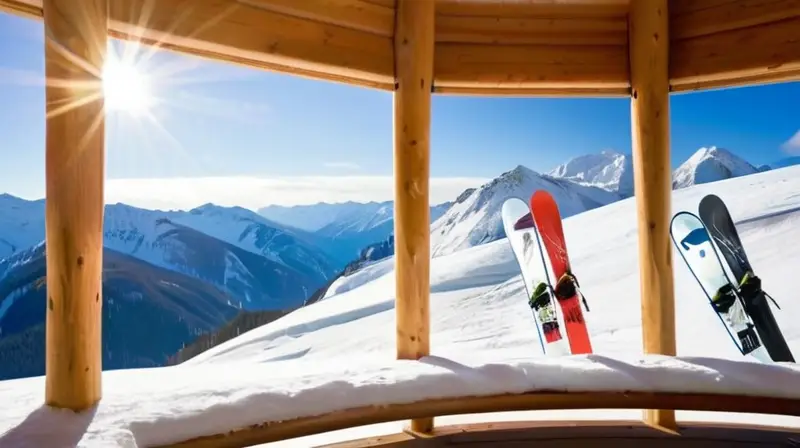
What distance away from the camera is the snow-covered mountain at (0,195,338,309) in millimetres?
11953

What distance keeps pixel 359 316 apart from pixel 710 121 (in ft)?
31.3

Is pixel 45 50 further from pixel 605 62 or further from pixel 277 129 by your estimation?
pixel 277 129

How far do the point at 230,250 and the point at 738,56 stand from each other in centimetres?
1259

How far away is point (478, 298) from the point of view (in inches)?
486

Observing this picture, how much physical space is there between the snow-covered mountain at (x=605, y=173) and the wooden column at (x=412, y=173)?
48.1 feet

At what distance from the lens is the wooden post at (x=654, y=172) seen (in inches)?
100

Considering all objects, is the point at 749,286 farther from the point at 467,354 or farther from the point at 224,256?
the point at 224,256

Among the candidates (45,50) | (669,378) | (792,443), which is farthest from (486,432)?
(45,50)

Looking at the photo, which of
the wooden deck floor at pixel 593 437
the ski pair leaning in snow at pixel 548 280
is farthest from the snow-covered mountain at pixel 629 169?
the wooden deck floor at pixel 593 437

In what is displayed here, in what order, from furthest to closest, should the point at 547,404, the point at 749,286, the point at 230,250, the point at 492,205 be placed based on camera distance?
the point at 492,205
the point at 230,250
the point at 749,286
the point at 547,404

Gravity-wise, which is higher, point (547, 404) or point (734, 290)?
point (734, 290)

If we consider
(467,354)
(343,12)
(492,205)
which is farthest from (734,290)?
(492,205)

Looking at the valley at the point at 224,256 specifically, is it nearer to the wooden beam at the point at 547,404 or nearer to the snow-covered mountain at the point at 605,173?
the snow-covered mountain at the point at 605,173

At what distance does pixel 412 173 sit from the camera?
2.46 metres
